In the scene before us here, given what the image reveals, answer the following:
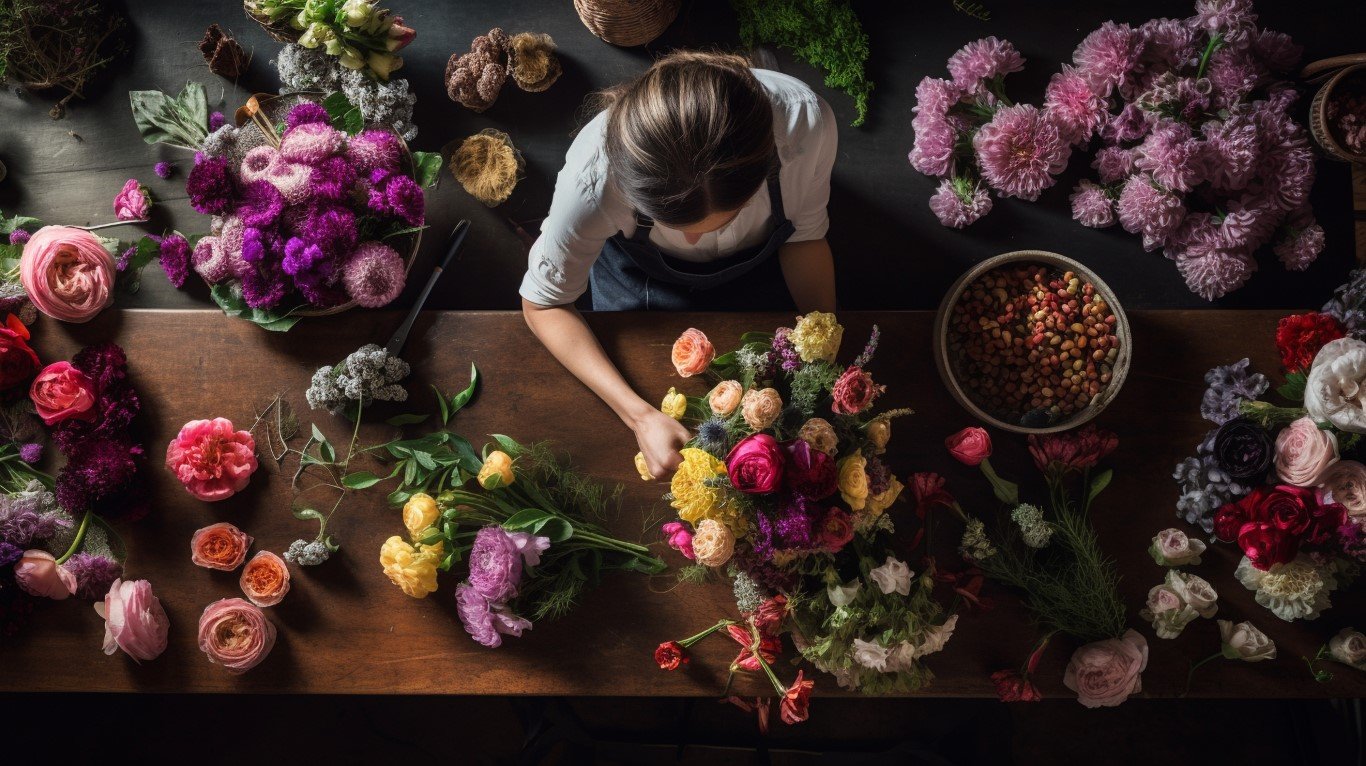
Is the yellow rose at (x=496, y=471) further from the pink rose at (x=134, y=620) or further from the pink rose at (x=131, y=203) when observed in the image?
the pink rose at (x=131, y=203)

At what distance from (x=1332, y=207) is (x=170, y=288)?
3.10 meters

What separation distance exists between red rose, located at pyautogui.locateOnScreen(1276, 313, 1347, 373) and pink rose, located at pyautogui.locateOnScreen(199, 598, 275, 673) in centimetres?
210

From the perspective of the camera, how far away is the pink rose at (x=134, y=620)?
155 cm

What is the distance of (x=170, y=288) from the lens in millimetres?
2178

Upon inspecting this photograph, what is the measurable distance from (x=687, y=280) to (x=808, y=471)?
724mm

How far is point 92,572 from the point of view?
5.31ft

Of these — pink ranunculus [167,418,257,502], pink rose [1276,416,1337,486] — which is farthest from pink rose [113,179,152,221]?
pink rose [1276,416,1337,486]

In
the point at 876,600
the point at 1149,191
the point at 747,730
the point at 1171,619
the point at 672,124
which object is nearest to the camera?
the point at 672,124

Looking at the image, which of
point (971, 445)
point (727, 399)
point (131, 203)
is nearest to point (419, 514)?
point (727, 399)

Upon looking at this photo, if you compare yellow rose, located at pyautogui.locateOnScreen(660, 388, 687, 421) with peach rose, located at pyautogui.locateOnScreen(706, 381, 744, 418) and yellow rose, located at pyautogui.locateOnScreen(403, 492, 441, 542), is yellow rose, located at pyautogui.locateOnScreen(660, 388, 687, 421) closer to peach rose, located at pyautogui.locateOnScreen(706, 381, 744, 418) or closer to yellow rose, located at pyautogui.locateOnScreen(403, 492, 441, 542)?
peach rose, located at pyautogui.locateOnScreen(706, 381, 744, 418)

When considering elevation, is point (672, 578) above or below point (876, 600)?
below

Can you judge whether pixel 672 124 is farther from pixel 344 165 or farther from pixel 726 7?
pixel 726 7

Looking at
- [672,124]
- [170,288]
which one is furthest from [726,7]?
[170,288]

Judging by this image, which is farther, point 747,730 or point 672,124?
point 747,730
